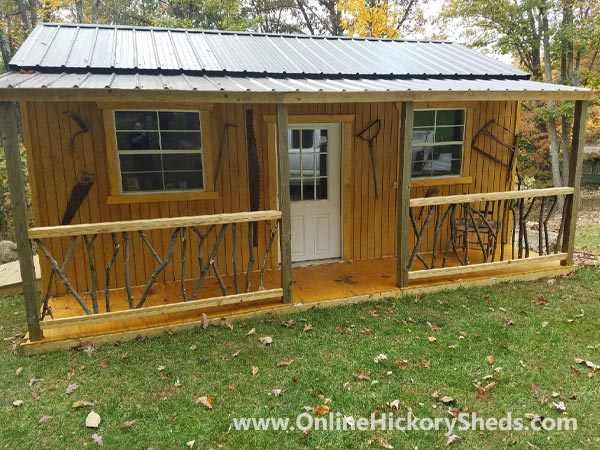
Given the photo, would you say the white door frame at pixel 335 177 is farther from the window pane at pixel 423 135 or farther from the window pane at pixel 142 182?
the window pane at pixel 142 182

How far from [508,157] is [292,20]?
542 inches

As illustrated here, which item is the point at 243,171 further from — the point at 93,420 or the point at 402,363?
the point at 93,420

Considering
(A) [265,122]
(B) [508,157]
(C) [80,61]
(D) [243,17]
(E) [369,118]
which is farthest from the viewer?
(D) [243,17]

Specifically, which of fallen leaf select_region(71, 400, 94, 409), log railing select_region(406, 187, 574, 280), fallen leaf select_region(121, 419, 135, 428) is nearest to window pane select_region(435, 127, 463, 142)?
log railing select_region(406, 187, 574, 280)

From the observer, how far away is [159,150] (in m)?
5.37

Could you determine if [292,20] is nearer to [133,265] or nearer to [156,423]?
[133,265]

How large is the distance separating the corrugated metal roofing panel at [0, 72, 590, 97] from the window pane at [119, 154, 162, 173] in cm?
95

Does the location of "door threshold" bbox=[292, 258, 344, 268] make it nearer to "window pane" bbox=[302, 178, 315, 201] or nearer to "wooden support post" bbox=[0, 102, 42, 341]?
"window pane" bbox=[302, 178, 315, 201]

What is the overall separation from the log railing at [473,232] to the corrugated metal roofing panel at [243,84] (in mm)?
1306

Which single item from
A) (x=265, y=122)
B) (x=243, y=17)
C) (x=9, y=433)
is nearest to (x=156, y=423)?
(x=9, y=433)

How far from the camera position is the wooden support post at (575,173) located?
5.57 m

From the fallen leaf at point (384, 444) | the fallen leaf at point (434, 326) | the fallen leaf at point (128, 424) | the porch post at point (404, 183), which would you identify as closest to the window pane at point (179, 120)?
the porch post at point (404, 183)

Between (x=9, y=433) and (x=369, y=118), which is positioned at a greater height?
(x=369, y=118)

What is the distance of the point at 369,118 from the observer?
6246 millimetres
